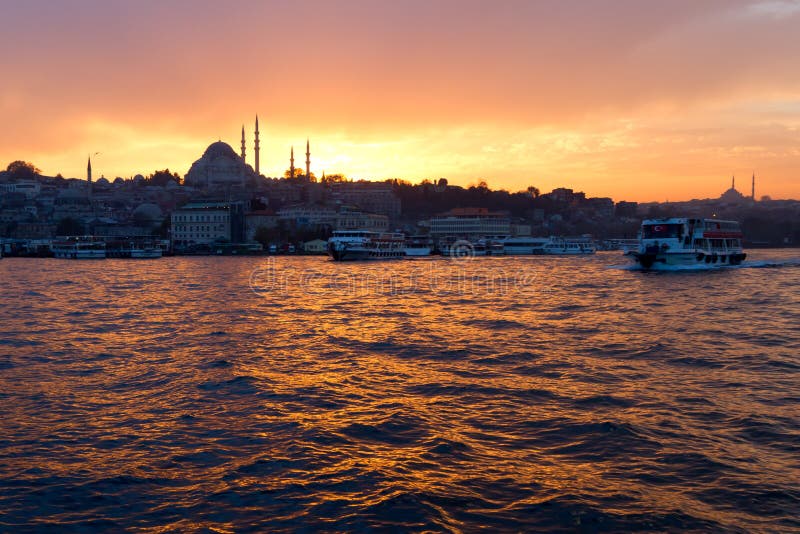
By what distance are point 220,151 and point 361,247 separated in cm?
10010

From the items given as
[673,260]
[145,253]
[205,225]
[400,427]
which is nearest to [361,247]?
[145,253]

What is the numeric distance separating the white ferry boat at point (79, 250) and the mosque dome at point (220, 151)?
255ft

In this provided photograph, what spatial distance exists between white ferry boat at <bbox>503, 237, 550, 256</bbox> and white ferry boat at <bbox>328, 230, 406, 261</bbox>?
78.3 feet

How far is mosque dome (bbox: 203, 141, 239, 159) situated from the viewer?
157750 millimetres

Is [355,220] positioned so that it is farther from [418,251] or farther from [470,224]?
[418,251]

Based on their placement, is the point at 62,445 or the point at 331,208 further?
the point at 331,208

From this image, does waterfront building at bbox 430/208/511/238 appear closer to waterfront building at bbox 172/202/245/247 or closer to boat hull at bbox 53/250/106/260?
waterfront building at bbox 172/202/245/247

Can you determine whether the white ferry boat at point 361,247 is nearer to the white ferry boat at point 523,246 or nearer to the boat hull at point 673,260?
the white ferry boat at point 523,246

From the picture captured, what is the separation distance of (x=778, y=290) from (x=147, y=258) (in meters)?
71.7

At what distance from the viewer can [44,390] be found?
10.4 m

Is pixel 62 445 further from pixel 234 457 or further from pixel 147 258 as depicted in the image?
pixel 147 258

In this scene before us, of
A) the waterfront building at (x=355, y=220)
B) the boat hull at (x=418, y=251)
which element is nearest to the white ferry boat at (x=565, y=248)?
the boat hull at (x=418, y=251)

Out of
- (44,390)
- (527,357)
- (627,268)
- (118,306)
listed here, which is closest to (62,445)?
(44,390)

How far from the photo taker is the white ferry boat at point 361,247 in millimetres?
69812
